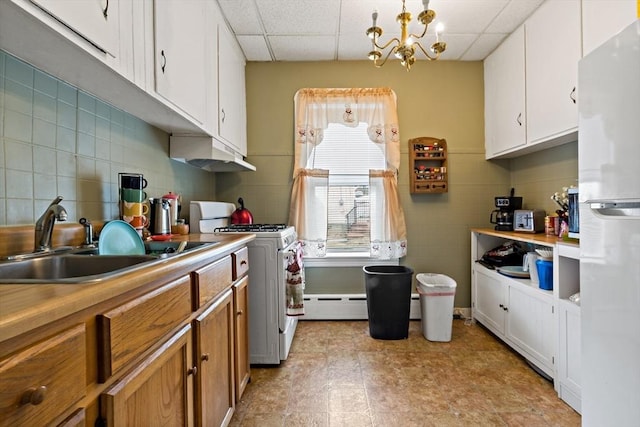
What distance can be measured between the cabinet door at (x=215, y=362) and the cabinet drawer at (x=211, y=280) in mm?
45

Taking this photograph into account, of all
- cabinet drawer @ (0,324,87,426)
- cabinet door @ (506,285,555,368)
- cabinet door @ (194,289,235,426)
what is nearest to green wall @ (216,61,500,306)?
cabinet door @ (506,285,555,368)

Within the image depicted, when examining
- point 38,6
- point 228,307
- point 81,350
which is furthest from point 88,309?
point 228,307

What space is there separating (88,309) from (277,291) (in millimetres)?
1608

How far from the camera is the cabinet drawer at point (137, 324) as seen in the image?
0.71m

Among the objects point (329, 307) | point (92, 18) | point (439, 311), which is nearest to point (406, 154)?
point (439, 311)

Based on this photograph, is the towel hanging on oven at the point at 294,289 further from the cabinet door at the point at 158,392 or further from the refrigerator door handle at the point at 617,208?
the refrigerator door handle at the point at 617,208

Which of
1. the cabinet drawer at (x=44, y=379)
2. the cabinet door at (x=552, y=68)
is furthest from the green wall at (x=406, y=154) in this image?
the cabinet drawer at (x=44, y=379)

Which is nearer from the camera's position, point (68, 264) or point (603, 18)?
point (68, 264)

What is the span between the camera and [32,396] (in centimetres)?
51

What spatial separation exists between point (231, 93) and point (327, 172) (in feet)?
3.57

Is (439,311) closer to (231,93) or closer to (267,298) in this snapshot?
(267,298)

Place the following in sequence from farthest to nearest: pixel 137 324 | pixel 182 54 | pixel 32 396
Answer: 1. pixel 182 54
2. pixel 137 324
3. pixel 32 396

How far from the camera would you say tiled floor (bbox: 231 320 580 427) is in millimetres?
1721

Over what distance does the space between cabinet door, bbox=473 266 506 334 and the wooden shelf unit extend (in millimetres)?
837
